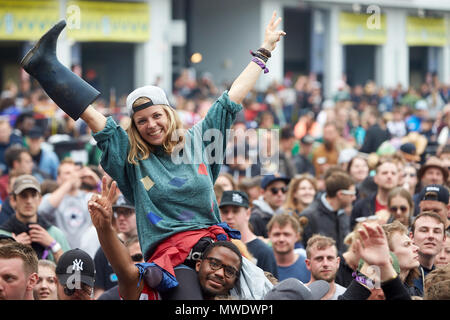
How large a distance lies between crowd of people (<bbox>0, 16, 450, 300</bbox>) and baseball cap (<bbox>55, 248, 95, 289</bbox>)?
1cm

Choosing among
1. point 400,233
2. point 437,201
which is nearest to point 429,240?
point 400,233

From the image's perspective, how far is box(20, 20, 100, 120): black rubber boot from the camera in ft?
12.6

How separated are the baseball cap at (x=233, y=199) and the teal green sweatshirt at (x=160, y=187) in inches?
111

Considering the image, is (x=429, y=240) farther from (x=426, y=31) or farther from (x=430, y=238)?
(x=426, y=31)

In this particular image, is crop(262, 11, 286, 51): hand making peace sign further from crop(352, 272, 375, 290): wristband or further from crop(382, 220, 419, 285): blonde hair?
crop(352, 272, 375, 290): wristband

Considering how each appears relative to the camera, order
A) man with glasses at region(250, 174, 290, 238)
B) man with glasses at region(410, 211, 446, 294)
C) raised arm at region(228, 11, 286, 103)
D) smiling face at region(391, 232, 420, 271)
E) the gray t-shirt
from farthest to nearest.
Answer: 1. man with glasses at region(250, 174, 290, 238)
2. the gray t-shirt
3. man with glasses at region(410, 211, 446, 294)
4. smiling face at region(391, 232, 420, 271)
5. raised arm at region(228, 11, 286, 103)

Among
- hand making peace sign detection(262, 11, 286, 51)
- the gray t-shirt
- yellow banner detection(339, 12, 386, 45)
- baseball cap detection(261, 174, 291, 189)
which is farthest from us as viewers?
yellow banner detection(339, 12, 386, 45)

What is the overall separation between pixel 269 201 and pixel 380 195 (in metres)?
1.20

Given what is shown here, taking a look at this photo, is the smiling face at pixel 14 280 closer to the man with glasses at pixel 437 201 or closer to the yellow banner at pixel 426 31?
the man with glasses at pixel 437 201

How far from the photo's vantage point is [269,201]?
332 inches

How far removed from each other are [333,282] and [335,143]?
6.49 meters

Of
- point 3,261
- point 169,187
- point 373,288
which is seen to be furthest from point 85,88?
point 373,288

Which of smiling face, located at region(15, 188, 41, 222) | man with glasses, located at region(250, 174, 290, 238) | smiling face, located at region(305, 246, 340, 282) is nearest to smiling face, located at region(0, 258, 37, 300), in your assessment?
smiling face, located at region(305, 246, 340, 282)

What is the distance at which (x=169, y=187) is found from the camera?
387 cm
